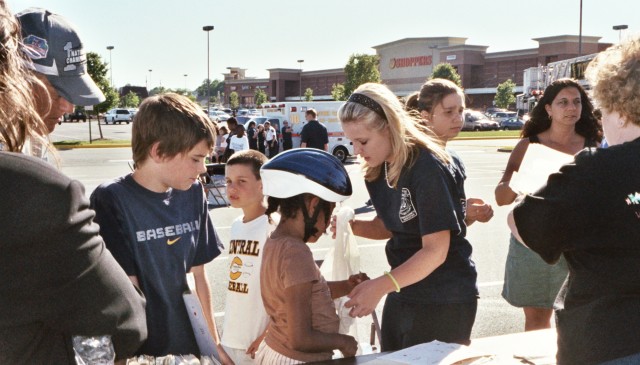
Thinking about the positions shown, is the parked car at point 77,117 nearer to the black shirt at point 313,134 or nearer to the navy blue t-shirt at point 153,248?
the black shirt at point 313,134

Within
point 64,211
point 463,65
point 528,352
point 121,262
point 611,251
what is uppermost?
point 463,65

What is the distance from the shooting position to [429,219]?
236 centimetres

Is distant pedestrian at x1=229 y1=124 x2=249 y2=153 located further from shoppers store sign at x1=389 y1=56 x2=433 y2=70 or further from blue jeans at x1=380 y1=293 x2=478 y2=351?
shoppers store sign at x1=389 y1=56 x2=433 y2=70

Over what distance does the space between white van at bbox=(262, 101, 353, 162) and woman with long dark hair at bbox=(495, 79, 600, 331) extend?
17.2 meters

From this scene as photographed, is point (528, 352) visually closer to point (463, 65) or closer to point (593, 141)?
point (593, 141)

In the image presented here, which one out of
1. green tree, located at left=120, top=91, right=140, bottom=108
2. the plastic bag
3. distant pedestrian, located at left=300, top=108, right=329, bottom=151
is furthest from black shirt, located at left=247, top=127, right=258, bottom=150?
green tree, located at left=120, top=91, right=140, bottom=108

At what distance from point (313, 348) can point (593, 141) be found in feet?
9.35

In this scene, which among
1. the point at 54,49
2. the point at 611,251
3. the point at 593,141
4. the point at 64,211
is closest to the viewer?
the point at 64,211

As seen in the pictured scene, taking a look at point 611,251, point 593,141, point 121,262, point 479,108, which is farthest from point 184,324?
point 479,108

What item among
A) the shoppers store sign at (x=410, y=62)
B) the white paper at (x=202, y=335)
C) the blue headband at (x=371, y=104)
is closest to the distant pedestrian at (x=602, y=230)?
the blue headband at (x=371, y=104)

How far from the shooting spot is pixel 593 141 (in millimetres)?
4168

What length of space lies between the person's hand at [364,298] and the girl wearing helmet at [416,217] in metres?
0.07

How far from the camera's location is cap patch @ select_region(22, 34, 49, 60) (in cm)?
174

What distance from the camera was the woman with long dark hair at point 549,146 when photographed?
381cm
